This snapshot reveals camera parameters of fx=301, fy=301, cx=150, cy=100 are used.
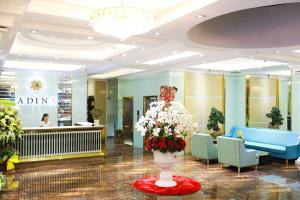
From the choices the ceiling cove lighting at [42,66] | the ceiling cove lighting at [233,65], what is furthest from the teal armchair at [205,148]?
the ceiling cove lighting at [42,66]

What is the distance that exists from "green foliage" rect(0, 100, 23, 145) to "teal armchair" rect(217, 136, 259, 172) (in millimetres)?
5954

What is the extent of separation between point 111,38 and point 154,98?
634 centimetres

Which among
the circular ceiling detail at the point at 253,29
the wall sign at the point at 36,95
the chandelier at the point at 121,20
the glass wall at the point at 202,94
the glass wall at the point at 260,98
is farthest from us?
the glass wall at the point at 260,98

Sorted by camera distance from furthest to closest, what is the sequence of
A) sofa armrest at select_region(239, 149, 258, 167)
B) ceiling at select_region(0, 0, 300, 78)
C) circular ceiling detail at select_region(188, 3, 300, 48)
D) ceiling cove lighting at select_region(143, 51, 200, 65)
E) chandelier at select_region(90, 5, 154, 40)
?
→ ceiling cove lighting at select_region(143, 51, 200, 65)
sofa armrest at select_region(239, 149, 258, 167)
circular ceiling detail at select_region(188, 3, 300, 48)
ceiling at select_region(0, 0, 300, 78)
chandelier at select_region(90, 5, 154, 40)

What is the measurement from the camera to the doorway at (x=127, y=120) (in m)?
14.7

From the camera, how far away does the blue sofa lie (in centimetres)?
988

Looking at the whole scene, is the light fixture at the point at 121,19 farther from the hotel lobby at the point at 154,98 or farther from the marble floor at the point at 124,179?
the marble floor at the point at 124,179

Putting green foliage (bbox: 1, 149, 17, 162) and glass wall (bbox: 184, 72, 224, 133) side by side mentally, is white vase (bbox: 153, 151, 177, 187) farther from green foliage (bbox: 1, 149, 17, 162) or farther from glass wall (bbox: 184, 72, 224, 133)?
glass wall (bbox: 184, 72, 224, 133)

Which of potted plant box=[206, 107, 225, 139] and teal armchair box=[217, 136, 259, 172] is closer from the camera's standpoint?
teal armchair box=[217, 136, 259, 172]

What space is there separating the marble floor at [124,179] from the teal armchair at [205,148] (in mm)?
278

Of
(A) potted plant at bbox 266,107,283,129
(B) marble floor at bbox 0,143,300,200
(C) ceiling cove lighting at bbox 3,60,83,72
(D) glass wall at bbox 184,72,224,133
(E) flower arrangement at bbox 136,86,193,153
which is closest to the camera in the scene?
(B) marble floor at bbox 0,143,300,200

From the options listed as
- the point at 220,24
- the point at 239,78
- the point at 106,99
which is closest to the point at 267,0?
the point at 220,24

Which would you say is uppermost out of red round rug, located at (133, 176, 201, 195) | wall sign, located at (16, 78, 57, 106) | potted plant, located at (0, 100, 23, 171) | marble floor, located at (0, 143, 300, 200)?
wall sign, located at (16, 78, 57, 106)

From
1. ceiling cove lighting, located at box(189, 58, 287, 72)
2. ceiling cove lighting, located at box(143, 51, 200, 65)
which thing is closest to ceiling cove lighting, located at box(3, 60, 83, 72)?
ceiling cove lighting, located at box(143, 51, 200, 65)
